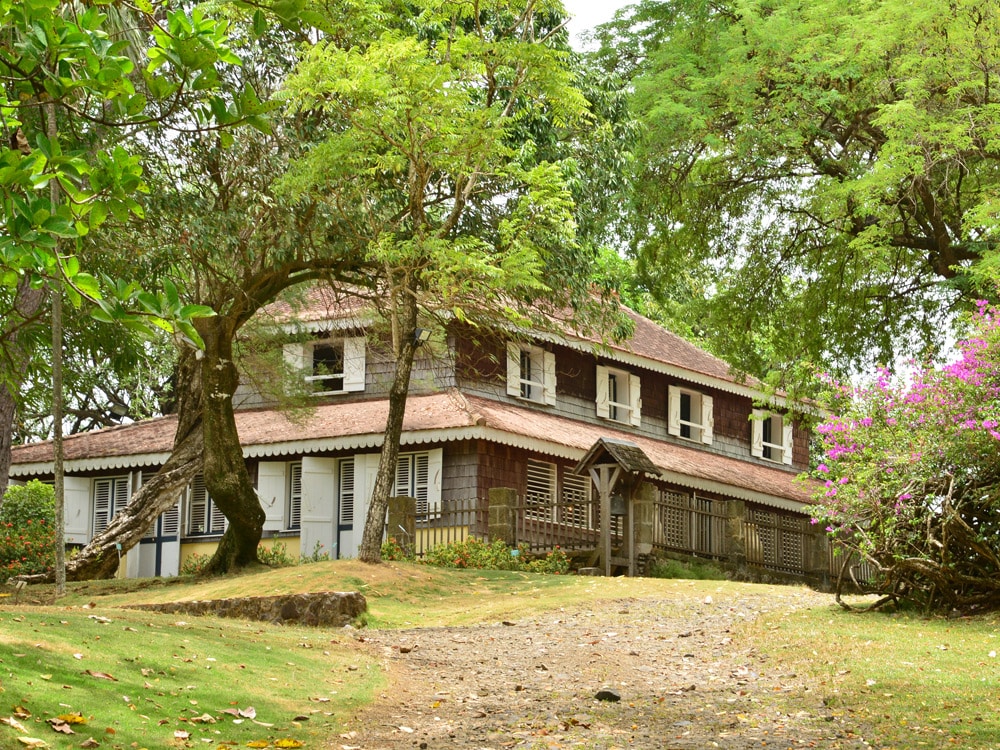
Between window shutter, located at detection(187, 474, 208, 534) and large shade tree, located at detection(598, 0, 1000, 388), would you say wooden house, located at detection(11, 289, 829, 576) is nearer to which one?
window shutter, located at detection(187, 474, 208, 534)

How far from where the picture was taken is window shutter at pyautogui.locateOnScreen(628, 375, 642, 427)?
3434 cm

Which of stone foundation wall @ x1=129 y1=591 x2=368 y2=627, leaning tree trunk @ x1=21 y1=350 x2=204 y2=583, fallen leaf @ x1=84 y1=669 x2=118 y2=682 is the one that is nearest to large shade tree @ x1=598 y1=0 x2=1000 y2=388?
leaning tree trunk @ x1=21 y1=350 x2=204 y2=583

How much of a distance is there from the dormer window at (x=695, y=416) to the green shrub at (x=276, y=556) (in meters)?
12.7

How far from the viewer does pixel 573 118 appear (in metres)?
21.0

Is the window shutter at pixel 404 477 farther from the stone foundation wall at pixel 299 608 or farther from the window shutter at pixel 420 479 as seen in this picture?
the stone foundation wall at pixel 299 608

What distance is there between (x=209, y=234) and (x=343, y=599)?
664 cm

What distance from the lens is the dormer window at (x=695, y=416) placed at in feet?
120

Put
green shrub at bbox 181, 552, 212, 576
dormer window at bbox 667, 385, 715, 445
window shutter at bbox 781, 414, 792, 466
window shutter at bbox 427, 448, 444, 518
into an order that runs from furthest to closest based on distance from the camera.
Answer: window shutter at bbox 781, 414, 792, 466
dormer window at bbox 667, 385, 715, 445
window shutter at bbox 427, 448, 444, 518
green shrub at bbox 181, 552, 212, 576

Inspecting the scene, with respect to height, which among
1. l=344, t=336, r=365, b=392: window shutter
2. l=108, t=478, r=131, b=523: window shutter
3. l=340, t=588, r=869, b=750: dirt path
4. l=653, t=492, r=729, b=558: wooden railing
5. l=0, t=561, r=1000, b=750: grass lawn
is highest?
l=344, t=336, r=365, b=392: window shutter

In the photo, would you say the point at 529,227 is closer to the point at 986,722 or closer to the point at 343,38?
the point at 343,38

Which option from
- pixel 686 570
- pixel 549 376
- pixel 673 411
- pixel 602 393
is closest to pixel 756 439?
pixel 673 411

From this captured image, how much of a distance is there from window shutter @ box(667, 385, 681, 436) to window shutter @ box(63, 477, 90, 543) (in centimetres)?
1608

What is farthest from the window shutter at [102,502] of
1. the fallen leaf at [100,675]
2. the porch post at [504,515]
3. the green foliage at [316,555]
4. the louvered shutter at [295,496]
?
the fallen leaf at [100,675]

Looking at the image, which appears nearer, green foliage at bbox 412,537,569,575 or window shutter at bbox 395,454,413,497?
green foliage at bbox 412,537,569,575
